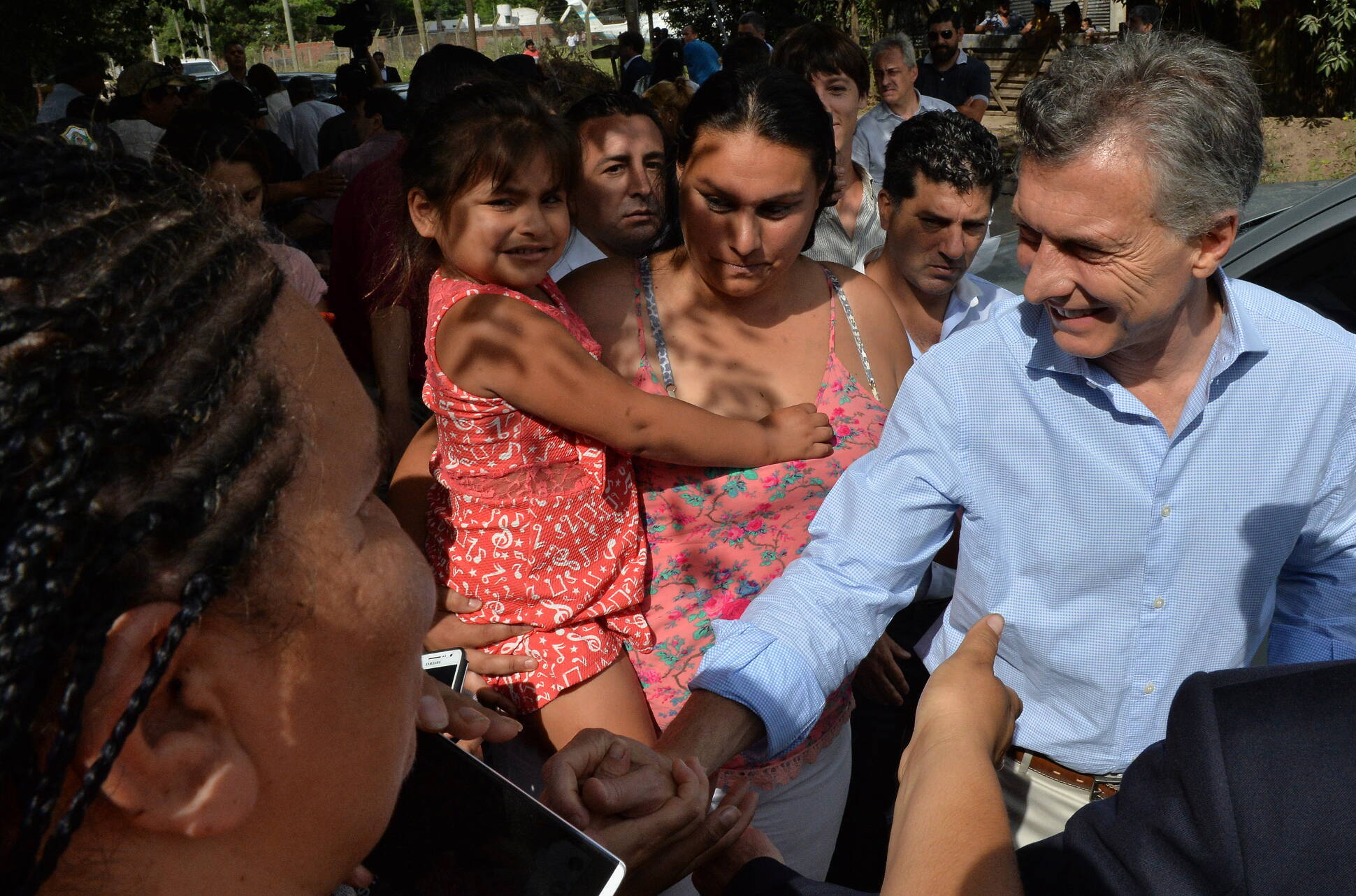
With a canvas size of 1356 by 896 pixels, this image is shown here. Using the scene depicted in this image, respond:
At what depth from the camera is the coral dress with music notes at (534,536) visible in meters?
2.17

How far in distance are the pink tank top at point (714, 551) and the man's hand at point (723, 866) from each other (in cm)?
40

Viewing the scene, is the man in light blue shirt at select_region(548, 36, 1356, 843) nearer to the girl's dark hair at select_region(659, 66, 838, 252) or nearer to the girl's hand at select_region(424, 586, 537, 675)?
the girl's hand at select_region(424, 586, 537, 675)

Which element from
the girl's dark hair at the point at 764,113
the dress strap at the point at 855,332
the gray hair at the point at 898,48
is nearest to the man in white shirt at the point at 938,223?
the dress strap at the point at 855,332

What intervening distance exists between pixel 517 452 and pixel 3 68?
10.8m

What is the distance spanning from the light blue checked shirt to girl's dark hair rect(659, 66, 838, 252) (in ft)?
2.37

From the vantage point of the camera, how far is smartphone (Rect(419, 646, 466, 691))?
1.72m

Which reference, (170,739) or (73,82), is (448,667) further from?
(73,82)

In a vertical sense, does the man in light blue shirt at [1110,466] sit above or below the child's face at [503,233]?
below

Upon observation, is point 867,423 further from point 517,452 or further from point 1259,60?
point 1259,60

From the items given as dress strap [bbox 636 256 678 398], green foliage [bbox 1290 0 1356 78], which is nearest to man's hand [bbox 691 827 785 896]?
dress strap [bbox 636 256 678 398]

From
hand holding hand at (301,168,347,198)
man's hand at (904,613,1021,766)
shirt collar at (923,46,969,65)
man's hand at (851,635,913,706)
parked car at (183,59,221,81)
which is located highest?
shirt collar at (923,46,969,65)

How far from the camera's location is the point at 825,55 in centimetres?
531

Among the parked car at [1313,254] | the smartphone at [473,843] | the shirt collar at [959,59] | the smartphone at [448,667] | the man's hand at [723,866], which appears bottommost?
the man's hand at [723,866]

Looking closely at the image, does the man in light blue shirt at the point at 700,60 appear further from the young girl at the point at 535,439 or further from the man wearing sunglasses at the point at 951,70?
the young girl at the point at 535,439
